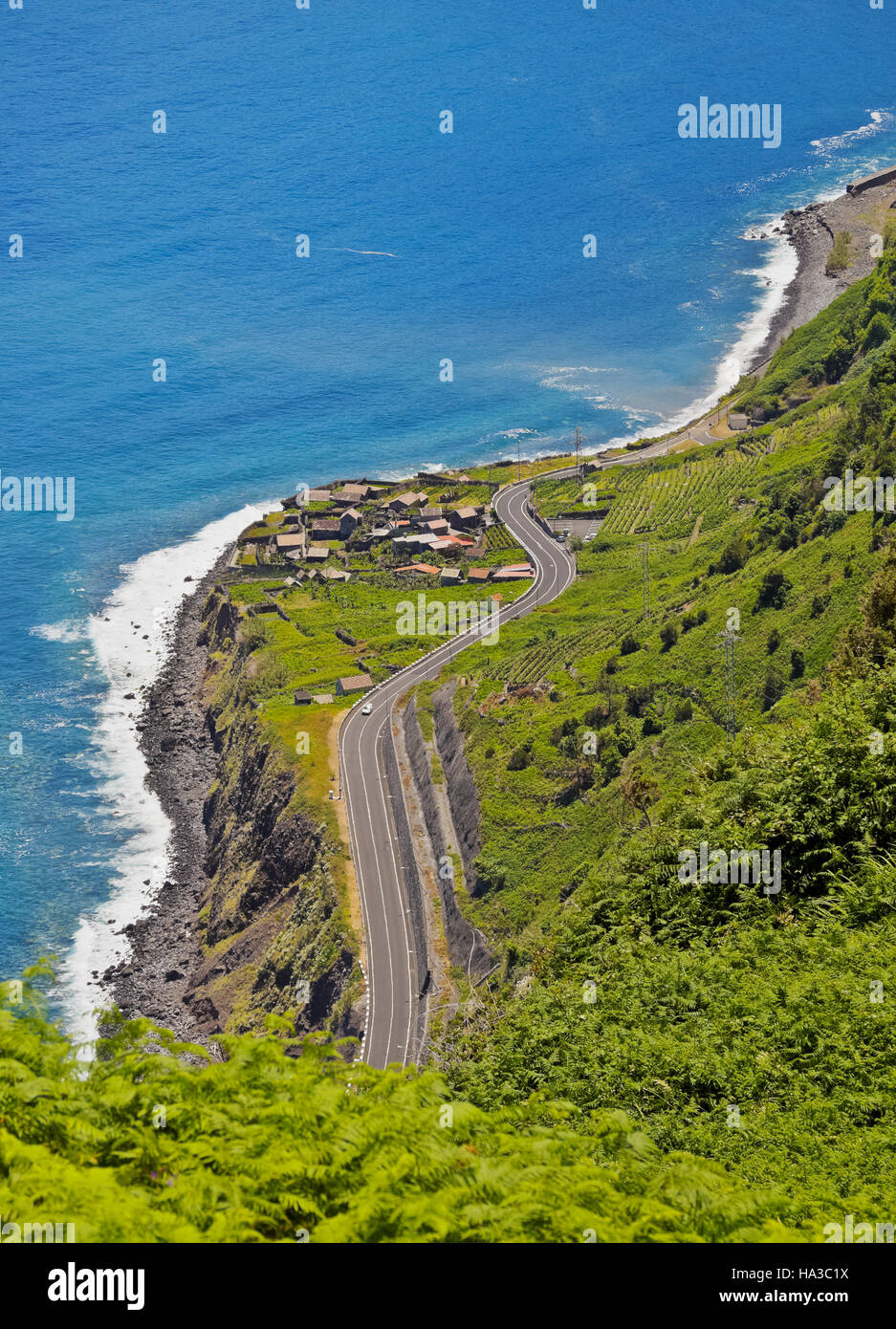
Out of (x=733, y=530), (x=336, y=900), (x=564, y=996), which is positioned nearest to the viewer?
(x=564, y=996)

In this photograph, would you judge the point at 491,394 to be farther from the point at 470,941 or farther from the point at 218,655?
the point at 470,941

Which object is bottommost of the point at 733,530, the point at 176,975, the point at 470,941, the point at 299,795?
the point at 176,975


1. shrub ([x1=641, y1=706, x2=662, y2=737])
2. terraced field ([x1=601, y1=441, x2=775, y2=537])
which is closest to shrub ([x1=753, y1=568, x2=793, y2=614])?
shrub ([x1=641, y1=706, x2=662, y2=737])

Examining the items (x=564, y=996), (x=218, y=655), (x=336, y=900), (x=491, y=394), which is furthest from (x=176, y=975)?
(x=491, y=394)

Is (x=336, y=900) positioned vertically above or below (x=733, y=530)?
below

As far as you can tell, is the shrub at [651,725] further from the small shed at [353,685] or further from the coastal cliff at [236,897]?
the small shed at [353,685]
